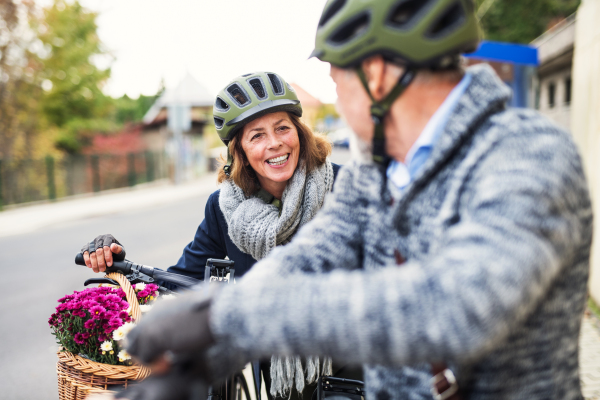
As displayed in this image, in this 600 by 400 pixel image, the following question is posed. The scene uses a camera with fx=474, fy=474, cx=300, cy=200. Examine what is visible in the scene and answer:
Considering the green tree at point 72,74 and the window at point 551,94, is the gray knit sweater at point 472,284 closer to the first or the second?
the window at point 551,94

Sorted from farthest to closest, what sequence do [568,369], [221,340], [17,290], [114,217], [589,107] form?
[114,217]
[17,290]
[589,107]
[568,369]
[221,340]

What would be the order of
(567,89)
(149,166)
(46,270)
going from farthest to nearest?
(149,166) → (567,89) → (46,270)

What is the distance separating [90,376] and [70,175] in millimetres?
20494

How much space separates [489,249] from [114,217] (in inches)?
622

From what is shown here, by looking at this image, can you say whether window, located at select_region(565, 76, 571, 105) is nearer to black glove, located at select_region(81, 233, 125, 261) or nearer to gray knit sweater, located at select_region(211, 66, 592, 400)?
black glove, located at select_region(81, 233, 125, 261)

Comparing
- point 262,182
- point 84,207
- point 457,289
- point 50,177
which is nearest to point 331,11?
point 457,289

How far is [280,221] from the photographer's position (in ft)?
8.34

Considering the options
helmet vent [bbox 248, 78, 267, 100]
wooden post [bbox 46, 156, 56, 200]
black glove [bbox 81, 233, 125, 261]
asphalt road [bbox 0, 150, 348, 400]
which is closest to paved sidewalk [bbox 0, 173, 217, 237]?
wooden post [bbox 46, 156, 56, 200]

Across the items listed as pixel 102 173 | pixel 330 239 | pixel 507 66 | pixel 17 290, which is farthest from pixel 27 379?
pixel 102 173

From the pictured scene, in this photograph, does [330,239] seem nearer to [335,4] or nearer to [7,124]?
[335,4]

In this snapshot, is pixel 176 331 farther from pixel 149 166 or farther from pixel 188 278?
pixel 149 166

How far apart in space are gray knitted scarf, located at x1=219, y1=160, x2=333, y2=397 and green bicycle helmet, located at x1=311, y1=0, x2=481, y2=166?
143 centimetres

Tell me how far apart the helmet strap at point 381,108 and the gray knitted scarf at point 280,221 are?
1.35 metres

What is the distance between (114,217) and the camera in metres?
15.3
